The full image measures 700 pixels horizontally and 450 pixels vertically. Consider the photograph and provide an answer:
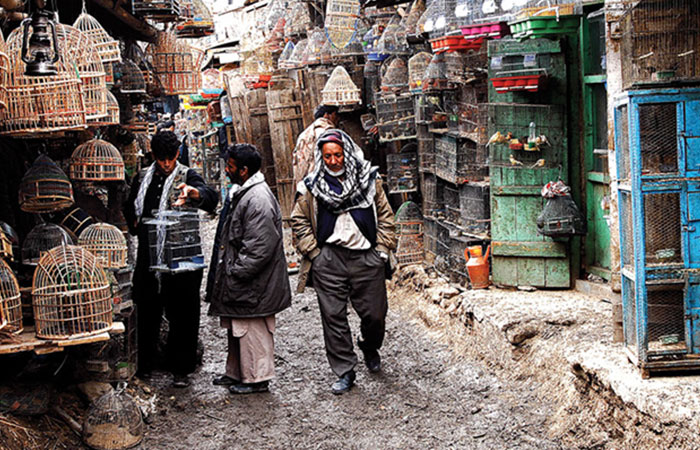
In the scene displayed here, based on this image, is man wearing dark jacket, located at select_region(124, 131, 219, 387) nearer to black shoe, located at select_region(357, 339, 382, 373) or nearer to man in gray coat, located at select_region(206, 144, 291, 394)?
man in gray coat, located at select_region(206, 144, 291, 394)

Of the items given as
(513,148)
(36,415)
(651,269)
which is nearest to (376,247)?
(513,148)

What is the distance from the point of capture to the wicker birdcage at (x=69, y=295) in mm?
5117

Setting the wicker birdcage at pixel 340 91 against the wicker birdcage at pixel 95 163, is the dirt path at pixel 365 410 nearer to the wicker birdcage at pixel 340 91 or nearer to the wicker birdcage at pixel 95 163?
the wicker birdcage at pixel 95 163

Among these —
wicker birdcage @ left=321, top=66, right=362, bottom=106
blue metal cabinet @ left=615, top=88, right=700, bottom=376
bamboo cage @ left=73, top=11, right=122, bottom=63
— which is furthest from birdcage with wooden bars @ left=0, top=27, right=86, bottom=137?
wicker birdcage @ left=321, top=66, right=362, bottom=106

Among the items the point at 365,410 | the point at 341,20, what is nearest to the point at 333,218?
the point at 365,410

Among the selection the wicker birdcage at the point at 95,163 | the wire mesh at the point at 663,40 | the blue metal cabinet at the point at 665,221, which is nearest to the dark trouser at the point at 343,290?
the wicker birdcage at the point at 95,163

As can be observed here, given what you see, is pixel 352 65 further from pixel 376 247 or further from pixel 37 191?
pixel 37 191

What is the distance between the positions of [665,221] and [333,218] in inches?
111

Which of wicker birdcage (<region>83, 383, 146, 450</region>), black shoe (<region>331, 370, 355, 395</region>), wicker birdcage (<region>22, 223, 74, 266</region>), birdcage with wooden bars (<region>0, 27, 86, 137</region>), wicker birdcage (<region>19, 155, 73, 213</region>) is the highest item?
birdcage with wooden bars (<region>0, 27, 86, 137</region>)

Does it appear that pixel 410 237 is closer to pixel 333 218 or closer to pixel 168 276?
pixel 333 218

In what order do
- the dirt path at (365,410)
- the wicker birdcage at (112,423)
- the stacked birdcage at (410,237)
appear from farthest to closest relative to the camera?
the stacked birdcage at (410,237)
the dirt path at (365,410)
the wicker birdcage at (112,423)

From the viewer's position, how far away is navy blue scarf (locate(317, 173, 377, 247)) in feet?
23.8

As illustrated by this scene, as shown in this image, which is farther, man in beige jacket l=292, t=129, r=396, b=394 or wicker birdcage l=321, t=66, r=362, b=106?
wicker birdcage l=321, t=66, r=362, b=106

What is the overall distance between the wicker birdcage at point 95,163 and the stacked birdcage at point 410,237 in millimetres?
5432
